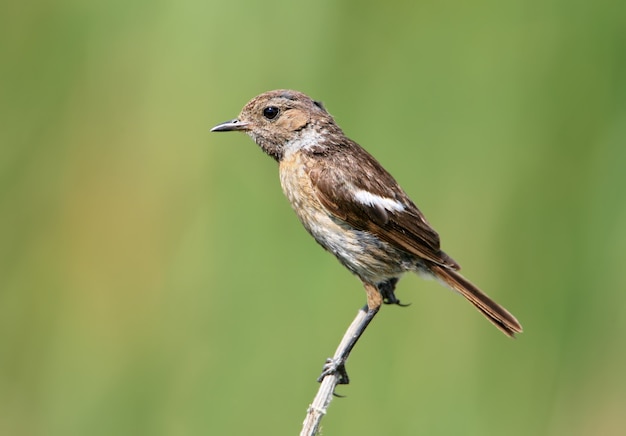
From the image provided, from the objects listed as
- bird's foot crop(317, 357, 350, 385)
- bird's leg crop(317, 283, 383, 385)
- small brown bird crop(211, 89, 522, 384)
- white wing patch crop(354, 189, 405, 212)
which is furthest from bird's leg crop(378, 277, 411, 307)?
bird's foot crop(317, 357, 350, 385)

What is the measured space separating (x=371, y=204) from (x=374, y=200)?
0.03 metres

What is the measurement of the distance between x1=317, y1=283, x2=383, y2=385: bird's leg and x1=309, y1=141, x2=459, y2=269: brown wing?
0.27 meters

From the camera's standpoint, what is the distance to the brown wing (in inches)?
175

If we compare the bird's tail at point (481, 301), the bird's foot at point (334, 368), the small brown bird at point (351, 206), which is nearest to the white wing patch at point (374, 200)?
the small brown bird at point (351, 206)

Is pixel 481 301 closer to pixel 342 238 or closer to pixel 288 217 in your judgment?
pixel 342 238

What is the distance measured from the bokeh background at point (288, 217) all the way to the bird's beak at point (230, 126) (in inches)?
20.6

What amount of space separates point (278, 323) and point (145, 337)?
30.7 inches

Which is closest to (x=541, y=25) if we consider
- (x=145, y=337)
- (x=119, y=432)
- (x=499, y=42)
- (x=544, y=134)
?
(x=499, y=42)

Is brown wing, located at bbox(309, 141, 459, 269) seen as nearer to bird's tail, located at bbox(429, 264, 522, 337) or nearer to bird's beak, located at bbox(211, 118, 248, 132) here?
bird's tail, located at bbox(429, 264, 522, 337)

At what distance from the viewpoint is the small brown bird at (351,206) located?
4473mm

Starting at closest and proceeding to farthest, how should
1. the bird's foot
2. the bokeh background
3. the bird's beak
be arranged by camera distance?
the bird's foot < the bird's beak < the bokeh background

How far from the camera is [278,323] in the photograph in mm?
4906

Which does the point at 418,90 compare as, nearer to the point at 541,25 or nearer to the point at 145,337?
the point at 541,25

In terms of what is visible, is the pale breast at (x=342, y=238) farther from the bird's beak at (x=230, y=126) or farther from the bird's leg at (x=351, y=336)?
the bird's beak at (x=230, y=126)
